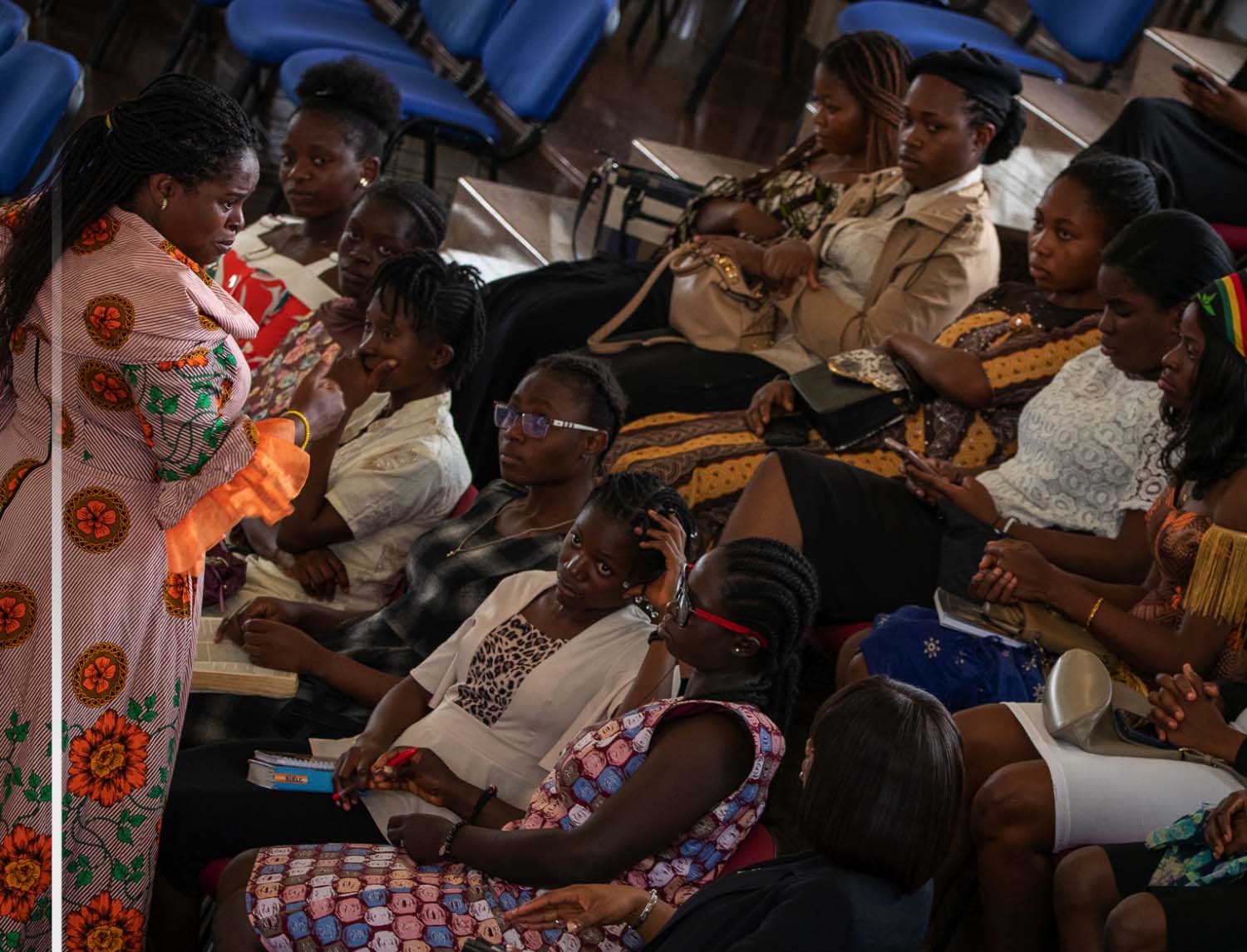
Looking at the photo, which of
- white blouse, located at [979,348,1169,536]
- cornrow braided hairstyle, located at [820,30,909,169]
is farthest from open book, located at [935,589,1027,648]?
cornrow braided hairstyle, located at [820,30,909,169]

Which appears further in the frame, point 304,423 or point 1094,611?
point 1094,611

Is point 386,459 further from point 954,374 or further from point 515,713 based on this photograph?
point 954,374

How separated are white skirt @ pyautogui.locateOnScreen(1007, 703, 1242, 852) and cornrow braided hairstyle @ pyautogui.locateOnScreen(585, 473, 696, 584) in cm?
68

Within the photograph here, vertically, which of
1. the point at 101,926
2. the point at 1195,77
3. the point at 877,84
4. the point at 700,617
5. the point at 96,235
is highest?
the point at 1195,77

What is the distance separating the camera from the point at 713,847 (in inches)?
79.7

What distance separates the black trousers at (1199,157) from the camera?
4.21 m

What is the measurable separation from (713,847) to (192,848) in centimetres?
89

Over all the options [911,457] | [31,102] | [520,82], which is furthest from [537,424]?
[520,82]

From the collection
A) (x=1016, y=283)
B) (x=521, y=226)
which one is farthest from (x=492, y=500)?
(x=521, y=226)

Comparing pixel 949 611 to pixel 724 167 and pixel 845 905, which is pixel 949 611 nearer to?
pixel 845 905

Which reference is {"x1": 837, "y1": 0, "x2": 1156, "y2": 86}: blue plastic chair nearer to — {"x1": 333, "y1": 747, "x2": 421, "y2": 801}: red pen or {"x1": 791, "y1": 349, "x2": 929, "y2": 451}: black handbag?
{"x1": 791, "y1": 349, "x2": 929, "y2": 451}: black handbag

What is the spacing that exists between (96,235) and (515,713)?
96 cm

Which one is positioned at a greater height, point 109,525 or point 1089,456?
point 1089,456

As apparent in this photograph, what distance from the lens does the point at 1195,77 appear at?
4.25 meters
